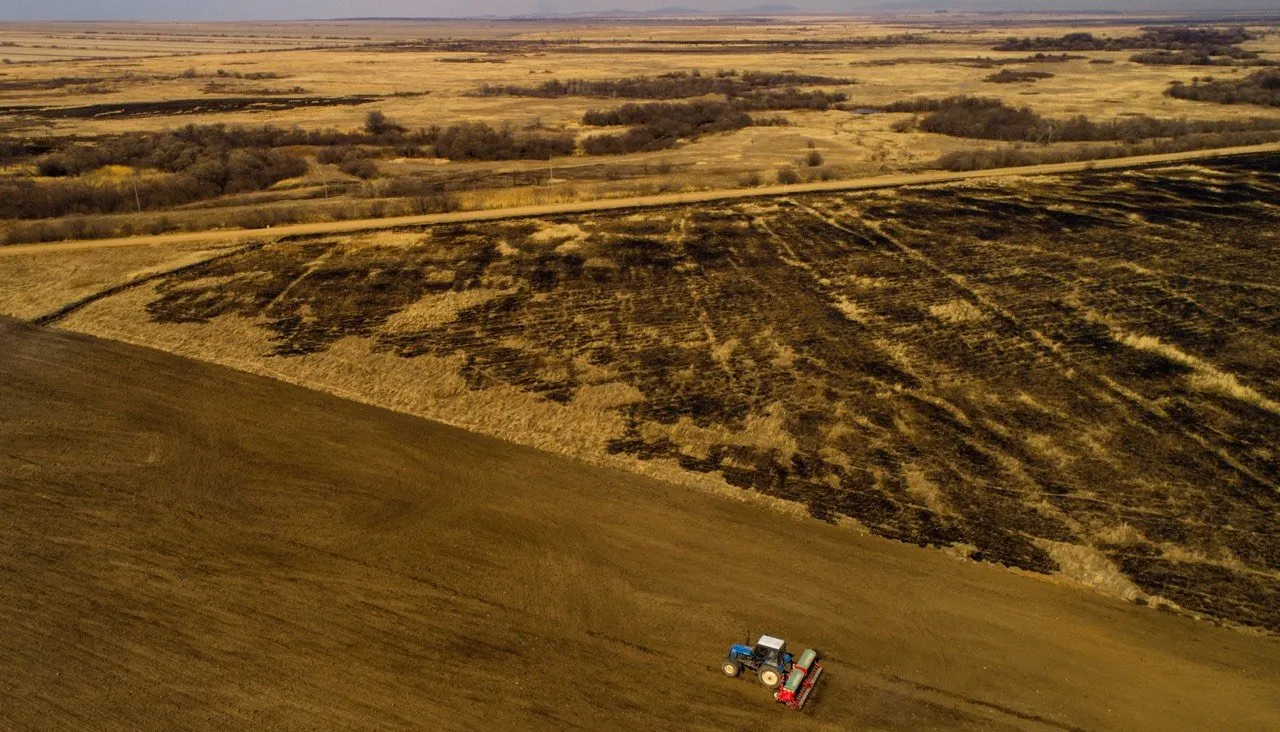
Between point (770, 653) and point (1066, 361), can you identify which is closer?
point (770, 653)

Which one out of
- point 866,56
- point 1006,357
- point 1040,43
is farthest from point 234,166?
point 1040,43

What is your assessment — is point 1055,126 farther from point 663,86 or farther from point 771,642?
point 771,642

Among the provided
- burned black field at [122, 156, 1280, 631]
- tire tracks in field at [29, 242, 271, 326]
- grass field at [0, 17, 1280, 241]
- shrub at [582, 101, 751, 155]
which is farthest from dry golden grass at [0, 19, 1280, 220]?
tire tracks in field at [29, 242, 271, 326]

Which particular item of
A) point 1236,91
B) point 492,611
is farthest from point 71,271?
point 1236,91

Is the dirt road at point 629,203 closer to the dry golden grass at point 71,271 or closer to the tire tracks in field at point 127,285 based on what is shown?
the dry golden grass at point 71,271

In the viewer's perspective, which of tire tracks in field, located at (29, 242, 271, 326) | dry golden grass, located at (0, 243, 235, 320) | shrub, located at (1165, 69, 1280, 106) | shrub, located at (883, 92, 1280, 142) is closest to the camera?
tire tracks in field, located at (29, 242, 271, 326)

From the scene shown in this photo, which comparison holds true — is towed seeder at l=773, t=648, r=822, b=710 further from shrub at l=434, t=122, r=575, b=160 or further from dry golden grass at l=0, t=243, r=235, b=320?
shrub at l=434, t=122, r=575, b=160

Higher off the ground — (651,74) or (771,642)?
(651,74)
